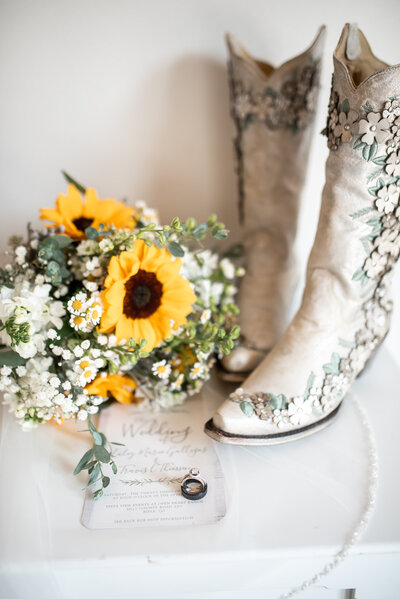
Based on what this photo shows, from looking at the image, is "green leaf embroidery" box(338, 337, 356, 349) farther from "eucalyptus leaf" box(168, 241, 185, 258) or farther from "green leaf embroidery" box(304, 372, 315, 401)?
"eucalyptus leaf" box(168, 241, 185, 258)

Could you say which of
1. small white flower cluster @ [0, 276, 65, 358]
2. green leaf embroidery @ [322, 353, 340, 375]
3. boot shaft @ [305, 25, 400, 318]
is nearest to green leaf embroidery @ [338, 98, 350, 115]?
boot shaft @ [305, 25, 400, 318]

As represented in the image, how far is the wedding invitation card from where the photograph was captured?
0.58 m

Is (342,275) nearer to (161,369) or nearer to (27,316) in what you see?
(161,369)

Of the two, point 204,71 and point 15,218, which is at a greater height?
point 204,71

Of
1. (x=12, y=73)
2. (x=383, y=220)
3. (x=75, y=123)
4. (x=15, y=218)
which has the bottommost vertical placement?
(x=383, y=220)

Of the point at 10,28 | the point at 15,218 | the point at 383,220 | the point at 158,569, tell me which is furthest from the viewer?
the point at 15,218

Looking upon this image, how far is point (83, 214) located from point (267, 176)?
13.1 inches

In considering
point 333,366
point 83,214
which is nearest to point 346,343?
point 333,366

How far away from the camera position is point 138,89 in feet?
2.82

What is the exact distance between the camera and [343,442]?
0.68 m

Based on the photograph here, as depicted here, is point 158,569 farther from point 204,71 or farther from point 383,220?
point 204,71

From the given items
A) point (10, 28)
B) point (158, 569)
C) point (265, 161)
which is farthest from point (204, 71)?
point (158, 569)

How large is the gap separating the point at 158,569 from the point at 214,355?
0.39 m

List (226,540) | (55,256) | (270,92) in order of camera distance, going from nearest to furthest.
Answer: (226,540)
(55,256)
(270,92)
